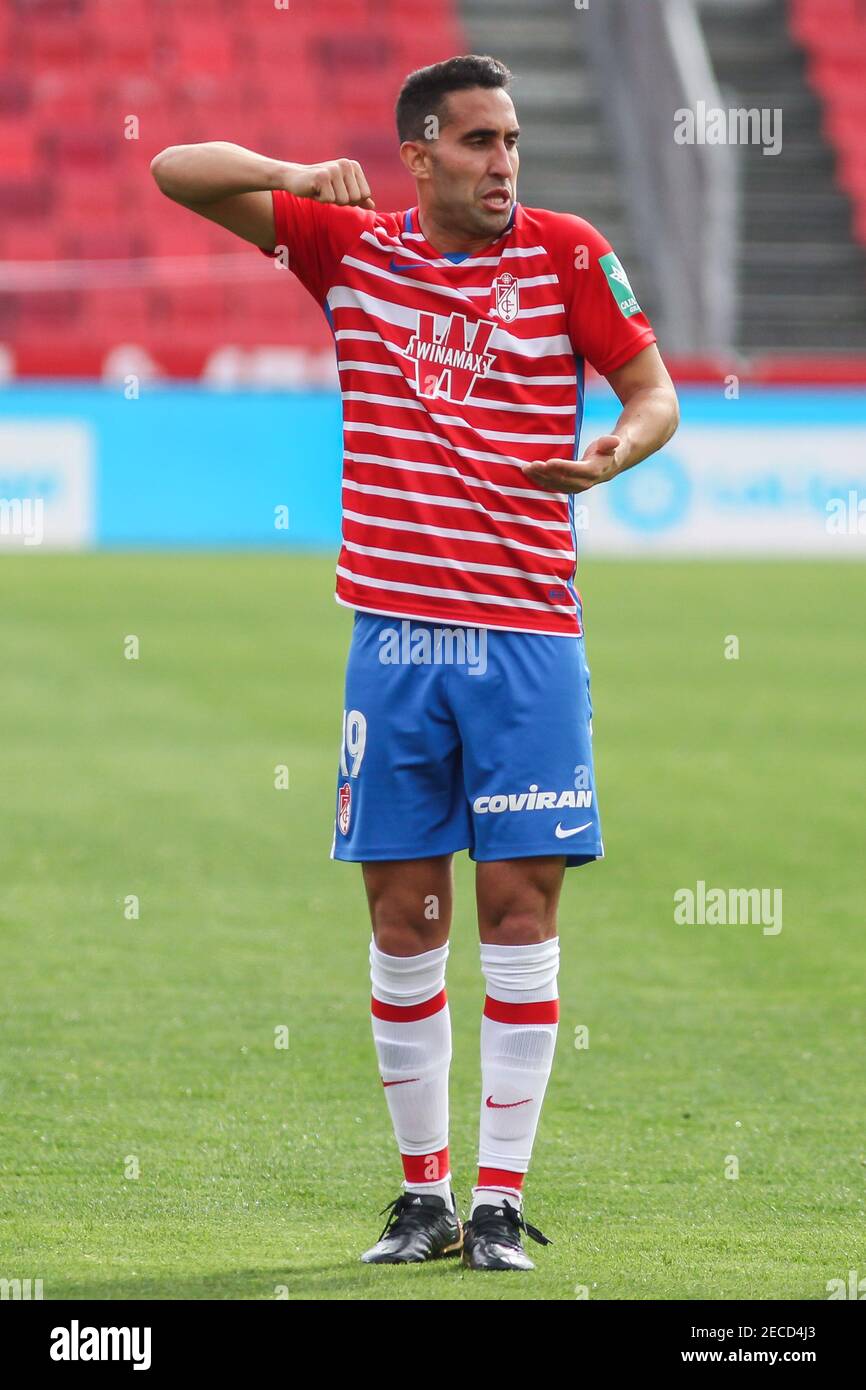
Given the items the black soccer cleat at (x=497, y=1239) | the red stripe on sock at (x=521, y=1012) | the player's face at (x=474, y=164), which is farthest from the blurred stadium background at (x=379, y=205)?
the black soccer cleat at (x=497, y=1239)

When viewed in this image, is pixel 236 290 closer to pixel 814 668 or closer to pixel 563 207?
pixel 563 207

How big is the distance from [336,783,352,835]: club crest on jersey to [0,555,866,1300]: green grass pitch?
788mm

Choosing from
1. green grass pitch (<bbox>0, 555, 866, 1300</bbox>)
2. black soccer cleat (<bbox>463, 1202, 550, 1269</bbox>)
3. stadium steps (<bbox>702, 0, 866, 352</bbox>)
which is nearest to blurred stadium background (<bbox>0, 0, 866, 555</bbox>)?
stadium steps (<bbox>702, 0, 866, 352</bbox>)

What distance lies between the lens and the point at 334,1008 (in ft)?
19.2

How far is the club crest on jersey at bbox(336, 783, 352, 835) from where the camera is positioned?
13.1ft

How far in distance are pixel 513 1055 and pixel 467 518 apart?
39.8 inches

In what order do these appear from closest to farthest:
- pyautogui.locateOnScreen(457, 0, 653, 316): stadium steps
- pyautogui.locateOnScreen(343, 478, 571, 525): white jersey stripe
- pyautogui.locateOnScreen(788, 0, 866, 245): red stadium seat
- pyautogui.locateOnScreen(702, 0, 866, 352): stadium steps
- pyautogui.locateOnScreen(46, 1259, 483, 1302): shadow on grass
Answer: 1. pyautogui.locateOnScreen(46, 1259, 483, 1302): shadow on grass
2. pyautogui.locateOnScreen(343, 478, 571, 525): white jersey stripe
3. pyautogui.locateOnScreen(702, 0, 866, 352): stadium steps
4. pyautogui.locateOnScreen(457, 0, 653, 316): stadium steps
5. pyautogui.locateOnScreen(788, 0, 866, 245): red stadium seat

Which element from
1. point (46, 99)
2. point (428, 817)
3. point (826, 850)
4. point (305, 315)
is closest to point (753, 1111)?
point (428, 817)

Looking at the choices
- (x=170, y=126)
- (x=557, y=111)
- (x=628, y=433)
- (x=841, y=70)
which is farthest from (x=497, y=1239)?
(x=841, y=70)

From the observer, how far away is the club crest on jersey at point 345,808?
13.1ft

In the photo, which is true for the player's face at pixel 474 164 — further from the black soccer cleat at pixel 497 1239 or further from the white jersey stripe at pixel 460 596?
the black soccer cleat at pixel 497 1239

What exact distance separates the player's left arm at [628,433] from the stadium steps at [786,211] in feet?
64.8

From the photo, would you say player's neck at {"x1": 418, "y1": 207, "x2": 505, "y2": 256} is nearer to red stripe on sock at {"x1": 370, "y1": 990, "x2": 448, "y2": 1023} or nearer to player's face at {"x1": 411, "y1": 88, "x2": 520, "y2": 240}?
player's face at {"x1": 411, "y1": 88, "x2": 520, "y2": 240}

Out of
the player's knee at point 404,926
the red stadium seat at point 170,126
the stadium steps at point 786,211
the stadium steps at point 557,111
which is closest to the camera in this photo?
the player's knee at point 404,926
